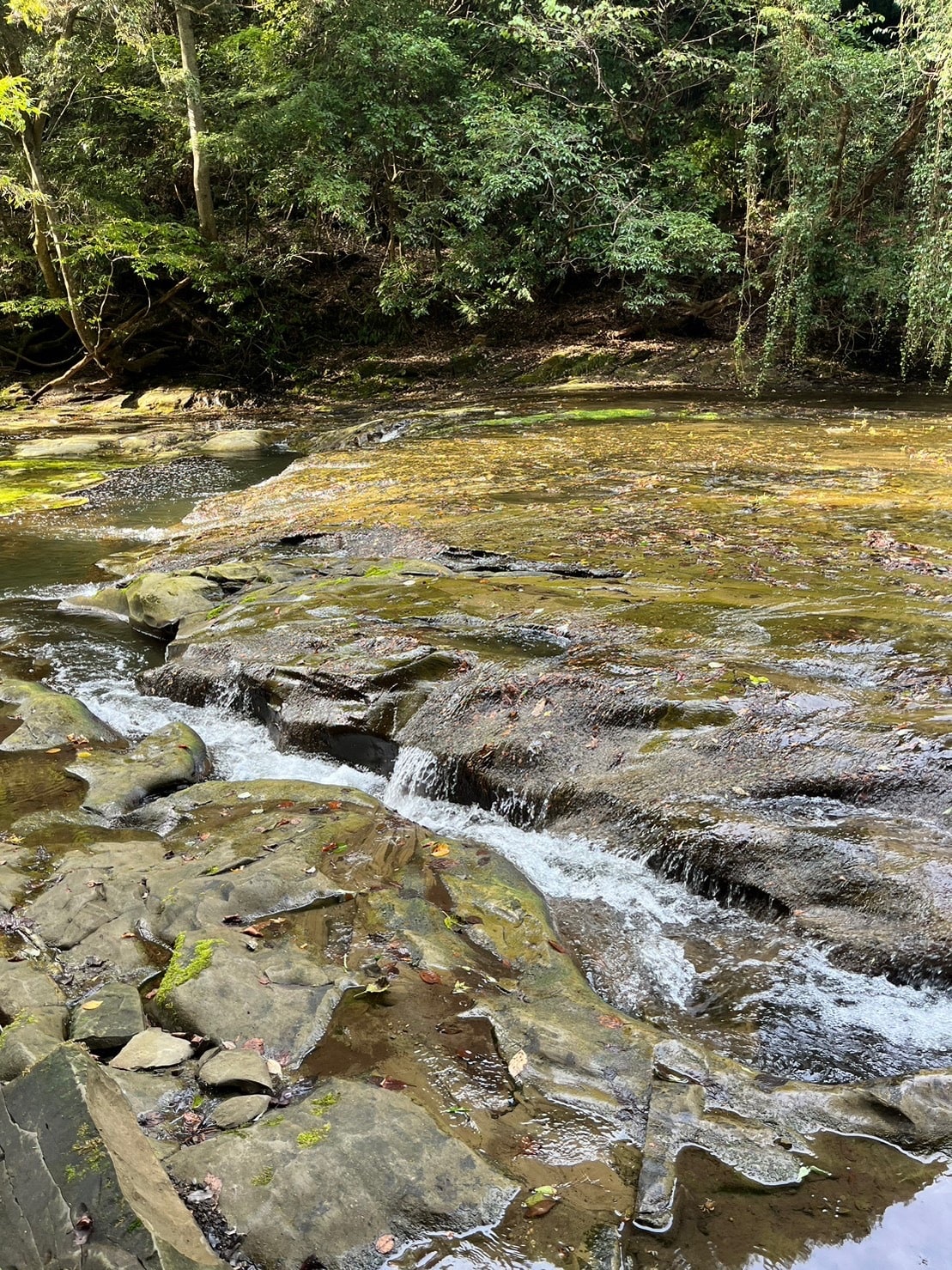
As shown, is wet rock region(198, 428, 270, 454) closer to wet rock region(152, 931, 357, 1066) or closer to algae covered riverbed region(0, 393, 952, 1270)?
algae covered riverbed region(0, 393, 952, 1270)

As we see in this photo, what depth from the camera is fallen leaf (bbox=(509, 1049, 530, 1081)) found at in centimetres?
279

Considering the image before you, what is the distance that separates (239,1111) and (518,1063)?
2.86 ft

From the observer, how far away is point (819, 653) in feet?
16.1

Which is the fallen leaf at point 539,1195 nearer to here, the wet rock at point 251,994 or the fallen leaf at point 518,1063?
the fallen leaf at point 518,1063

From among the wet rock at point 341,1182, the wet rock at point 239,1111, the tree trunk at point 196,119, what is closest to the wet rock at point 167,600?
the wet rock at point 239,1111

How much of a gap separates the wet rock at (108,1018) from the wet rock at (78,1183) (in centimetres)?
74

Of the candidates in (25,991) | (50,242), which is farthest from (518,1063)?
(50,242)

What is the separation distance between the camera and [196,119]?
1722 cm

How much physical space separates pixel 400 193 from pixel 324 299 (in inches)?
210

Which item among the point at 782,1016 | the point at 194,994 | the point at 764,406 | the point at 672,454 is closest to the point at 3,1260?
the point at 194,994

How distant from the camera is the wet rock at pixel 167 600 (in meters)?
7.15

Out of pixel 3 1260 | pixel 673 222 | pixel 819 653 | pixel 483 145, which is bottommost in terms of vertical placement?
pixel 3 1260

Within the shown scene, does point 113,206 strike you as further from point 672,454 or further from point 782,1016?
point 782,1016

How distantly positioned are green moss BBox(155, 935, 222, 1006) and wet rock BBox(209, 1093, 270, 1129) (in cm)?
58
